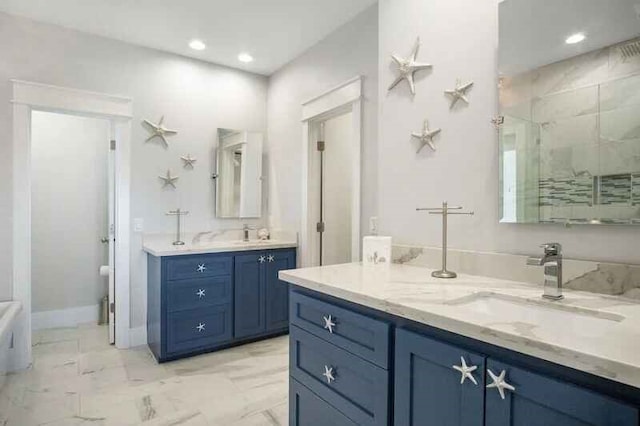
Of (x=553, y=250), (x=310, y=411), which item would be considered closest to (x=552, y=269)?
(x=553, y=250)

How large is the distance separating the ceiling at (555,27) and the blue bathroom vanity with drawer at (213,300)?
2.51 metres

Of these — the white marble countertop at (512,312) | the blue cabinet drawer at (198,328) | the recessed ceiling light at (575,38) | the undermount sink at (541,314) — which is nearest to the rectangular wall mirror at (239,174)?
the blue cabinet drawer at (198,328)

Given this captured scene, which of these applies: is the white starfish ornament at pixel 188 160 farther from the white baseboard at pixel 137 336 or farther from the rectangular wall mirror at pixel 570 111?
the rectangular wall mirror at pixel 570 111

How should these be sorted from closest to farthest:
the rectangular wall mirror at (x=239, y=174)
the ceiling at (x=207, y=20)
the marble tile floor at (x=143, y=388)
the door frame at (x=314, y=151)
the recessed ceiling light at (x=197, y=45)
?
the marble tile floor at (x=143, y=388) → the ceiling at (x=207, y=20) → the door frame at (x=314, y=151) → the recessed ceiling light at (x=197, y=45) → the rectangular wall mirror at (x=239, y=174)

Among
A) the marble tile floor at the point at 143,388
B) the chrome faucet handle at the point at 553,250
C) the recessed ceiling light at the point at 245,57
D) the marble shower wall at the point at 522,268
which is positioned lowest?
the marble tile floor at the point at 143,388

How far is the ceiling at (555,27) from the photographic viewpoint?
130 cm

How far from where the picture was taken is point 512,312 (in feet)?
3.79

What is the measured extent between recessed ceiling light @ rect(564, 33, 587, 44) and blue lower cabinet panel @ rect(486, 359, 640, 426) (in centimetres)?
128

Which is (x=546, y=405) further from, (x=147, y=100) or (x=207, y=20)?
(x=147, y=100)

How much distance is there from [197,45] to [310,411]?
3157mm

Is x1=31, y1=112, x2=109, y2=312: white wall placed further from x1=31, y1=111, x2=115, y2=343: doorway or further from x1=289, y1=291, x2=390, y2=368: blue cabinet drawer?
x1=289, y1=291, x2=390, y2=368: blue cabinet drawer

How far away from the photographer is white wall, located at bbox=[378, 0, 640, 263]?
155cm

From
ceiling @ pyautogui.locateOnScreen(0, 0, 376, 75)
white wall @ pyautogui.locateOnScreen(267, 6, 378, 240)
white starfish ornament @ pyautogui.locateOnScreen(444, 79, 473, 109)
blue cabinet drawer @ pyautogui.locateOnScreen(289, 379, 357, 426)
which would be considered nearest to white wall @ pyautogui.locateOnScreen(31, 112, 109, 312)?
ceiling @ pyautogui.locateOnScreen(0, 0, 376, 75)

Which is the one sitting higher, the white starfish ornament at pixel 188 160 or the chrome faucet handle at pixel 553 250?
the white starfish ornament at pixel 188 160
